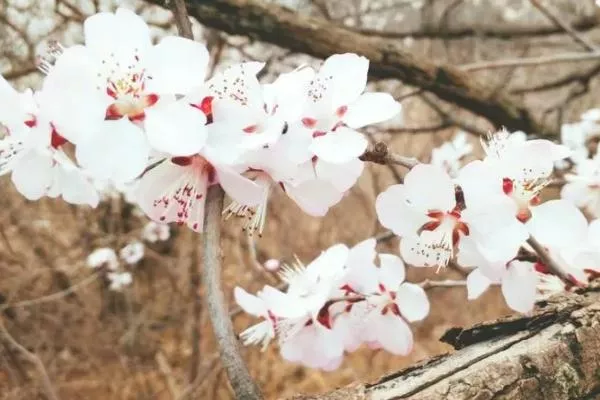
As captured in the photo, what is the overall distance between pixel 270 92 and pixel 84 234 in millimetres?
3292

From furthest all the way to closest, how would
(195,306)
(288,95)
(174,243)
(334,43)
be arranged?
(174,243) < (195,306) < (334,43) < (288,95)

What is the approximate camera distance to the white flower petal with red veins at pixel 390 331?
113cm

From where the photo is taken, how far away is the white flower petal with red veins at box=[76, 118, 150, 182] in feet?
2.10

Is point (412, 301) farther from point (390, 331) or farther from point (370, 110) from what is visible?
point (370, 110)

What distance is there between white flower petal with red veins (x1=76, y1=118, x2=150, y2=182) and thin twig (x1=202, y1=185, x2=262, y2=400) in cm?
8

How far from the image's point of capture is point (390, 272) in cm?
112

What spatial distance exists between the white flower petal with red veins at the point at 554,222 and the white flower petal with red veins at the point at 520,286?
9 centimetres

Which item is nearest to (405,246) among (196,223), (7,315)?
(196,223)

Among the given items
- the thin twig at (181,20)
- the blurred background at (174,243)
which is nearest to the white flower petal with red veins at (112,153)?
the thin twig at (181,20)

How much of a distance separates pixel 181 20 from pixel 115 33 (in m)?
0.14

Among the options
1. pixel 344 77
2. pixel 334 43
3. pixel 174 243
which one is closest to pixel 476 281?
pixel 344 77

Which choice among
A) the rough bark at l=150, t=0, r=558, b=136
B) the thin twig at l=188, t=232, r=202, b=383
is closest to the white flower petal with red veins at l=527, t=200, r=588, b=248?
the rough bark at l=150, t=0, r=558, b=136

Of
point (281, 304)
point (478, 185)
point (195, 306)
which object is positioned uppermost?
point (478, 185)

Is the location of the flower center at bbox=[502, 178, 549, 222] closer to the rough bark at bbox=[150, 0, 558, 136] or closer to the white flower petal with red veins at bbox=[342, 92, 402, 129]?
the white flower petal with red veins at bbox=[342, 92, 402, 129]
